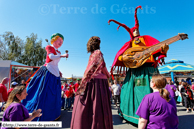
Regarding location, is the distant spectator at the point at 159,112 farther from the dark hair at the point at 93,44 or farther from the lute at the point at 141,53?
the lute at the point at 141,53

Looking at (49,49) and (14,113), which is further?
(49,49)

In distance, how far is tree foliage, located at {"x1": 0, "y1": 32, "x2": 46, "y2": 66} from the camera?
18.2 m

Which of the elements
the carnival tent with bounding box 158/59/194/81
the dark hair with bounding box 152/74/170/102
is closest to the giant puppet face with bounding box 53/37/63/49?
the dark hair with bounding box 152/74/170/102

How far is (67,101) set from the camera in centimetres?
593

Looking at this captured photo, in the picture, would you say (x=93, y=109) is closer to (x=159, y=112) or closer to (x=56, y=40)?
(x=159, y=112)

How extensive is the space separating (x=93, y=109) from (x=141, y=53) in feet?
7.00

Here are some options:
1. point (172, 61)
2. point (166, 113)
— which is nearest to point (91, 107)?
point (166, 113)

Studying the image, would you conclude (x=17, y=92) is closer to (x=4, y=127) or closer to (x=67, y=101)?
(x=4, y=127)

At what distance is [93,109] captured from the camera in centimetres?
162

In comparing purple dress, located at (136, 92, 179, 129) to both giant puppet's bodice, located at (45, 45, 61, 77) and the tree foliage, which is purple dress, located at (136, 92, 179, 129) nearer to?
giant puppet's bodice, located at (45, 45, 61, 77)

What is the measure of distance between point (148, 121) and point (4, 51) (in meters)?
23.0

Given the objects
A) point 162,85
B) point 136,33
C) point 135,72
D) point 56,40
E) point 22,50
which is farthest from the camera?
point 22,50

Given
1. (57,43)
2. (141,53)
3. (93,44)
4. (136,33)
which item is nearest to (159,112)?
(93,44)

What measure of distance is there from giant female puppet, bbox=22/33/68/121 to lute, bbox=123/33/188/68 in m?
1.79
